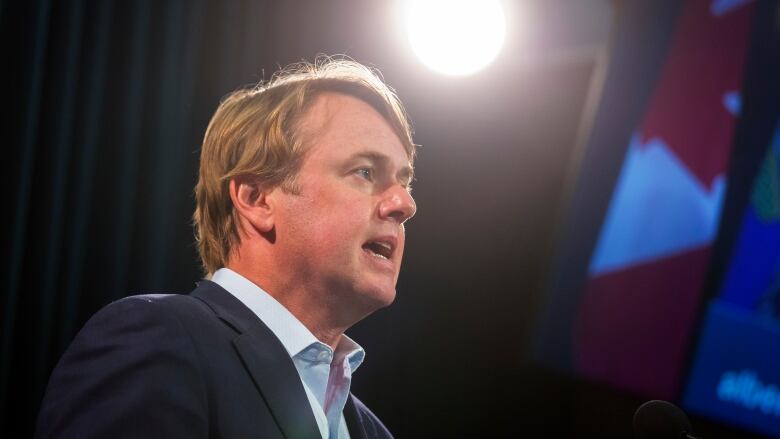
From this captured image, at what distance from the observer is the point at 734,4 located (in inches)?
115

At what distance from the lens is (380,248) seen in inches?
63.3

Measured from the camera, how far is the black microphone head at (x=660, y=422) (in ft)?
3.96

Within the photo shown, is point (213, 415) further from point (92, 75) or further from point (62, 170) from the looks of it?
point (92, 75)

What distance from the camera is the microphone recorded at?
1207 millimetres

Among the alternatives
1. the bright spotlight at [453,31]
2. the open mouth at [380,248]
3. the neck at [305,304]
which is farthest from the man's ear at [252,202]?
the bright spotlight at [453,31]

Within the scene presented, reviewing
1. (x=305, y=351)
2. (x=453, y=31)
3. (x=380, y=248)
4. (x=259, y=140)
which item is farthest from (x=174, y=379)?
(x=453, y=31)

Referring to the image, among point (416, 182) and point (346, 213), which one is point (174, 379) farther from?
point (416, 182)

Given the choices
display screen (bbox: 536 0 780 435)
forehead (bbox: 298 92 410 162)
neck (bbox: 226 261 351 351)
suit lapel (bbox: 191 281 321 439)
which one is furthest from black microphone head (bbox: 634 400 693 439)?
display screen (bbox: 536 0 780 435)

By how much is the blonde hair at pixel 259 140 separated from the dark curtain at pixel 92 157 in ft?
1.36

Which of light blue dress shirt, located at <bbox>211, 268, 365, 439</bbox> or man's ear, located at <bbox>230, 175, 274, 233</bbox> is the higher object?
man's ear, located at <bbox>230, 175, 274, 233</bbox>

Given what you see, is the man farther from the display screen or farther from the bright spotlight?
the display screen

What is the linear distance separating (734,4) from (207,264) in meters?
2.31

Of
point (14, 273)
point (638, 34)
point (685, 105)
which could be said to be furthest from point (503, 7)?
point (14, 273)

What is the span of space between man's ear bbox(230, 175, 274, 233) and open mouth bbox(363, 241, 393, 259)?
0.21m
